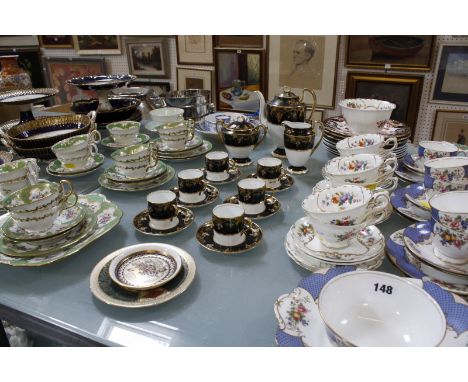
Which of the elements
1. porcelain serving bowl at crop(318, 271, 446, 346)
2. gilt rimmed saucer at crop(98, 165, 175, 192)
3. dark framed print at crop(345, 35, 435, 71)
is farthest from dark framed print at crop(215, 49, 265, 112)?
porcelain serving bowl at crop(318, 271, 446, 346)

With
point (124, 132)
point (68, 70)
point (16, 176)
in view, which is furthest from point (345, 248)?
point (68, 70)

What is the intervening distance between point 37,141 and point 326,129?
1.18 meters

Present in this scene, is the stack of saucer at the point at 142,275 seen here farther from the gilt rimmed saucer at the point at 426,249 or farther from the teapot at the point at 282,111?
the teapot at the point at 282,111

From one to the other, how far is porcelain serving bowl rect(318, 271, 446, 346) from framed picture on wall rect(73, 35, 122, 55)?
360 cm

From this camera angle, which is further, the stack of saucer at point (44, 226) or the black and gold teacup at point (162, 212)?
the black and gold teacup at point (162, 212)

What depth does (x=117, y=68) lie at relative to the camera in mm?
3834

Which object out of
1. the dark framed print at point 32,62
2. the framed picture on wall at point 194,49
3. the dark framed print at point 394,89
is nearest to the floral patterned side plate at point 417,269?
the dark framed print at point 394,89

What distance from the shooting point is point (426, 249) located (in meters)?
0.87

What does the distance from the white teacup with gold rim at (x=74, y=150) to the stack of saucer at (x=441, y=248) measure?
115 cm

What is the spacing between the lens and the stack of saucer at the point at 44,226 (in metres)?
0.96

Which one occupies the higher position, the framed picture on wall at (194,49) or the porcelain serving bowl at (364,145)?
the framed picture on wall at (194,49)

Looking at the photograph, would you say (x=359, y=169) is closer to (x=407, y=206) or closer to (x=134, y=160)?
(x=407, y=206)

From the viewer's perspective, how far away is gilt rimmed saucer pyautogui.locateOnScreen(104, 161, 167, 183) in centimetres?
135

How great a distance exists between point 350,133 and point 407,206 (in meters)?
0.51
